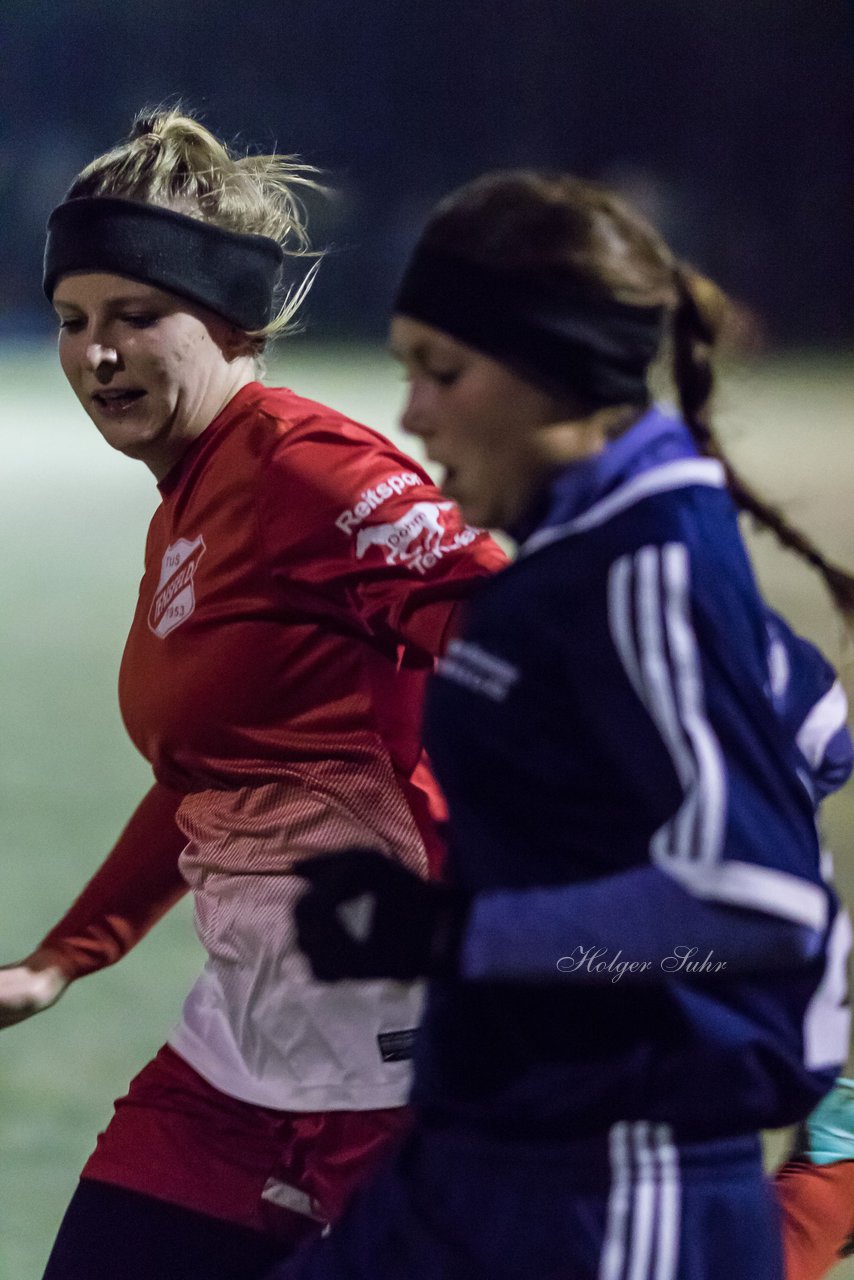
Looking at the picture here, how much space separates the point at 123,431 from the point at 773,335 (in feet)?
67.7

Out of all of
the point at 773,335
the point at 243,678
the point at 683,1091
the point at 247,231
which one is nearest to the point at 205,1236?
the point at 243,678

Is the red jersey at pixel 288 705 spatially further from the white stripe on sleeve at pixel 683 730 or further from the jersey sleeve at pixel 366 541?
the white stripe on sleeve at pixel 683 730

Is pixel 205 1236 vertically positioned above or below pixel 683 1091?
below

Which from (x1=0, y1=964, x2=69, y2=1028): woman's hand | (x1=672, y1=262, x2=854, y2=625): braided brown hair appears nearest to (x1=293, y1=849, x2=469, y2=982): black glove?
(x1=672, y1=262, x2=854, y2=625): braided brown hair

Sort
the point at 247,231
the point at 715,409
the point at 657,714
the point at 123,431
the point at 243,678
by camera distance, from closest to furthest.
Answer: the point at 657,714
the point at 715,409
the point at 243,678
the point at 123,431
the point at 247,231

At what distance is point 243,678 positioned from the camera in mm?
1984

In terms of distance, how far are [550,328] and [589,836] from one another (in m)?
0.40

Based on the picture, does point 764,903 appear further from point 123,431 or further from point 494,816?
point 123,431

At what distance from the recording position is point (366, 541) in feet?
6.28

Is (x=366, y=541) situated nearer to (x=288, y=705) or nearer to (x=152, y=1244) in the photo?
(x=288, y=705)

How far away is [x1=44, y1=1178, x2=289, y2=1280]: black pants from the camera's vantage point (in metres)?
1.98

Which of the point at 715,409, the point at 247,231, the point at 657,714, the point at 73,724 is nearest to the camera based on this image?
the point at 657,714

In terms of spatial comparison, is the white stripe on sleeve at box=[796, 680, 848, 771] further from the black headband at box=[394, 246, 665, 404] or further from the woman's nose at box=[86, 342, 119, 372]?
the woman's nose at box=[86, 342, 119, 372]

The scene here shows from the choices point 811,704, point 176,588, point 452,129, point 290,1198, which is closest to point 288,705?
point 176,588
